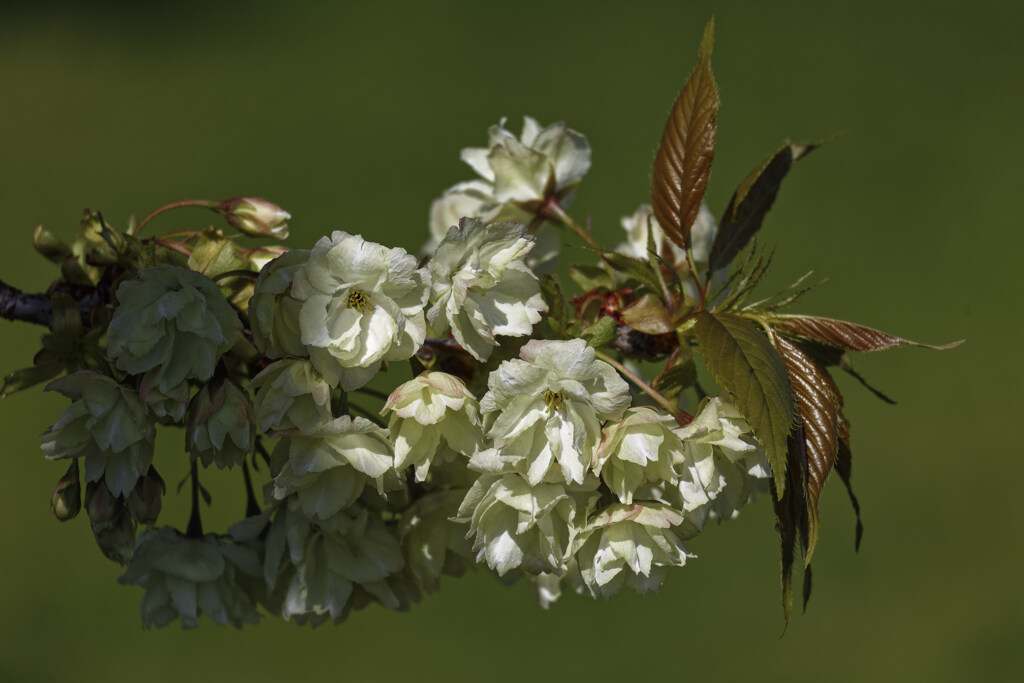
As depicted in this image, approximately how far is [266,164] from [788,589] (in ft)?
8.35

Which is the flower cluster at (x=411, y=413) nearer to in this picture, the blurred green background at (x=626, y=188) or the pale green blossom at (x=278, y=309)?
the pale green blossom at (x=278, y=309)

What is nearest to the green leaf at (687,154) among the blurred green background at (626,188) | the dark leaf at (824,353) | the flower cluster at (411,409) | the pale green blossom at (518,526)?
the flower cluster at (411,409)

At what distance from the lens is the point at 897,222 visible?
8.74 ft

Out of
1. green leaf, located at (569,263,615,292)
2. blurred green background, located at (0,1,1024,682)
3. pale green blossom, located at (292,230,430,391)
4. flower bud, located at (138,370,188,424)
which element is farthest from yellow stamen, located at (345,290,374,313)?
blurred green background, located at (0,1,1024,682)

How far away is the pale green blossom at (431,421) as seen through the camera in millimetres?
513

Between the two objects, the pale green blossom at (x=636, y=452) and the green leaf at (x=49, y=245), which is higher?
the green leaf at (x=49, y=245)

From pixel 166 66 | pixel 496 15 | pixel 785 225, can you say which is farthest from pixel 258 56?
pixel 785 225

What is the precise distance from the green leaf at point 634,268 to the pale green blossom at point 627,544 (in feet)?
0.50

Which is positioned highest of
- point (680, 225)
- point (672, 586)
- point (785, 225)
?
point (680, 225)

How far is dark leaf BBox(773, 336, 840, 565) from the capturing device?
534 millimetres

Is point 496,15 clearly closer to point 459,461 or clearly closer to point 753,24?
point 753,24

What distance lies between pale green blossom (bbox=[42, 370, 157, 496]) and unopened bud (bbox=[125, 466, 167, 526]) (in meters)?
0.01

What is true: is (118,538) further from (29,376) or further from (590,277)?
(590,277)

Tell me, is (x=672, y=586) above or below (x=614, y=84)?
below
